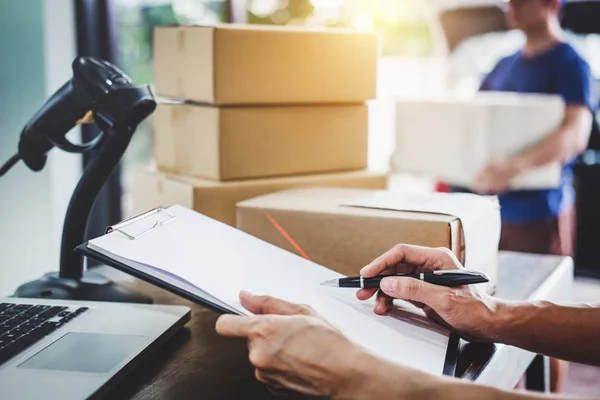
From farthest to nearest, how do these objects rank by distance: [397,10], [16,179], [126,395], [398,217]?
[397,10]
[16,179]
[398,217]
[126,395]

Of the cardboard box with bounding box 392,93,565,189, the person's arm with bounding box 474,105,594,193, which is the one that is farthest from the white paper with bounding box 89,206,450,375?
the person's arm with bounding box 474,105,594,193

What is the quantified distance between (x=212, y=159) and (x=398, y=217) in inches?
16.0

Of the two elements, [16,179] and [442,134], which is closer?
[16,179]

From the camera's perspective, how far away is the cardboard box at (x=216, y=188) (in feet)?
4.06

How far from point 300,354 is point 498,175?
1.66 m

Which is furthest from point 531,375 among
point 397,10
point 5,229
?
point 397,10

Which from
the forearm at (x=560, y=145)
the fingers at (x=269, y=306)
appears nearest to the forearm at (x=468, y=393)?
the fingers at (x=269, y=306)

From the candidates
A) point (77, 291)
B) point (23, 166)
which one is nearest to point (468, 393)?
point (77, 291)

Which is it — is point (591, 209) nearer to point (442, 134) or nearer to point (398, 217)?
point (442, 134)

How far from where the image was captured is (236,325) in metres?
0.71

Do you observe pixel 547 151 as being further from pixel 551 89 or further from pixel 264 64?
pixel 264 64

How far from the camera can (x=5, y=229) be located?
1340mm

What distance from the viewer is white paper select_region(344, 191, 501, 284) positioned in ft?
3.49

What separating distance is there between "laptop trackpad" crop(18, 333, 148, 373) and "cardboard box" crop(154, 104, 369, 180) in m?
0.50
